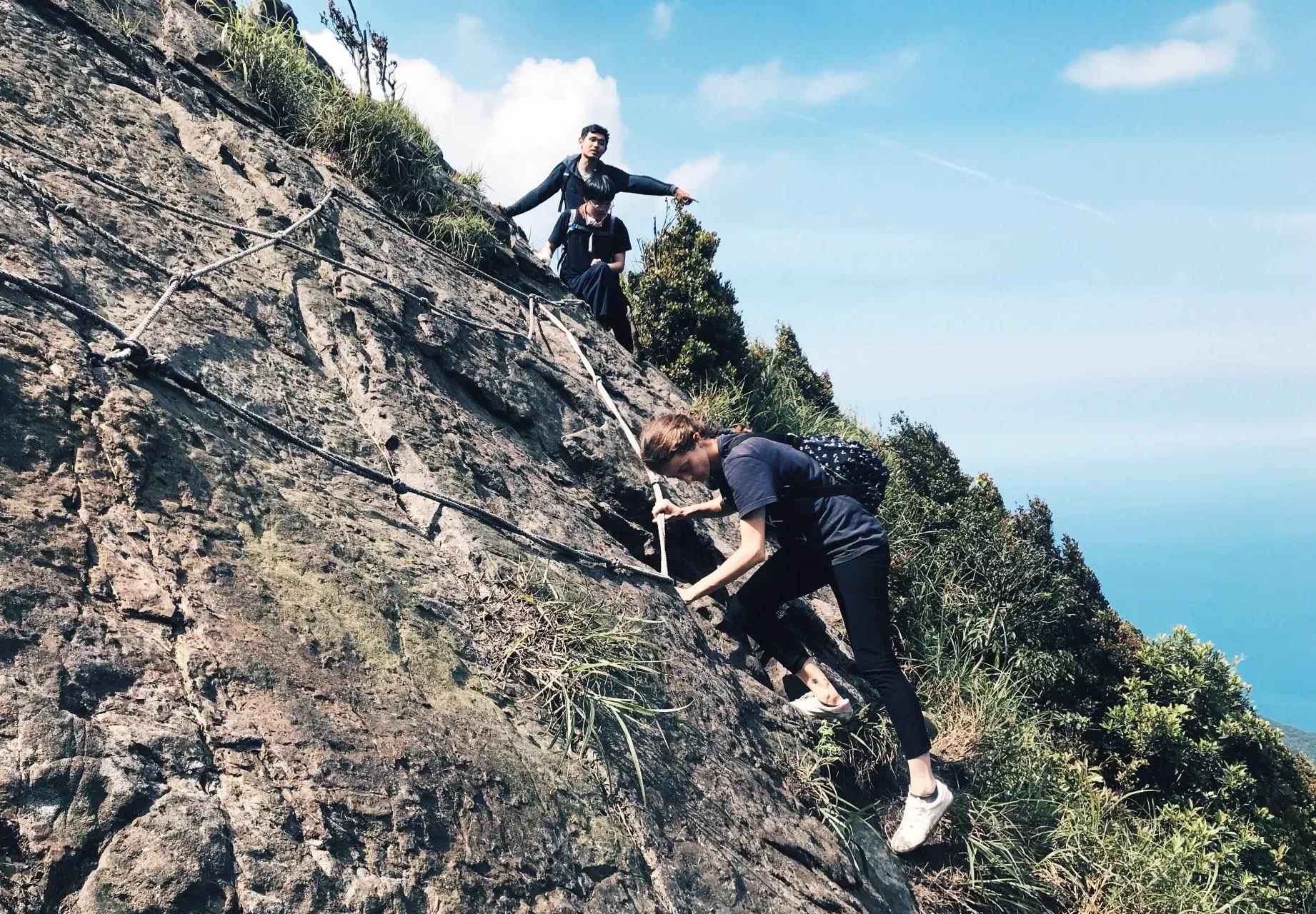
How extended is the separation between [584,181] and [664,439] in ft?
13.2

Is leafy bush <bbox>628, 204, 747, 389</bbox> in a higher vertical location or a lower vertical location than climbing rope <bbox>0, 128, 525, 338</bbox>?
higher

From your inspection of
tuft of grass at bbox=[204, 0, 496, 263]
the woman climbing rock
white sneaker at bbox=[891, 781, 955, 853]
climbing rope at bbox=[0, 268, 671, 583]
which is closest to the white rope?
the woman climbing rock

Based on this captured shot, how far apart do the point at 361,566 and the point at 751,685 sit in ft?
7.25

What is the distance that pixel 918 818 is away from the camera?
491 centimetres

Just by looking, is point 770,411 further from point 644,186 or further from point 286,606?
point 286,606

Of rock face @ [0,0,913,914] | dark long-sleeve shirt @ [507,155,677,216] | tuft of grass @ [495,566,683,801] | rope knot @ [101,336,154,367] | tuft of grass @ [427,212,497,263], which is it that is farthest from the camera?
dark long-sleeve shirt @ [507,155,677,216]

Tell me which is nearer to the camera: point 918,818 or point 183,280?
point 183,280

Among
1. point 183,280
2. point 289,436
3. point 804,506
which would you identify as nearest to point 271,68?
point 183,280

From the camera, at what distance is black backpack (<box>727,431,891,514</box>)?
4.89 meters

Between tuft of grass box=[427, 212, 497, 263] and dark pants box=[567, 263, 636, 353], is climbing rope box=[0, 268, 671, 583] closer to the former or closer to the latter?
tuft of grass box=[427, 212, 497, 263]

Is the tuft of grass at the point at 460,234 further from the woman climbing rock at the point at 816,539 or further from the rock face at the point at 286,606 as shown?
the woman climbing rock at the point at 816,539

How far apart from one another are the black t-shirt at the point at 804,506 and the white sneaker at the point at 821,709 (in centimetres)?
89

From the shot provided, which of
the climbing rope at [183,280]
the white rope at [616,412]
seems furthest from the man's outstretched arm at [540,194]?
the climbing rope at [183,280]

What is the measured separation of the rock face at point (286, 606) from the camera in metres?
2.74
